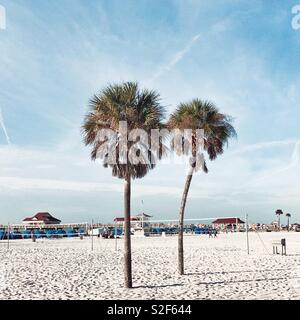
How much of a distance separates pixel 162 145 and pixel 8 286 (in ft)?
19.1

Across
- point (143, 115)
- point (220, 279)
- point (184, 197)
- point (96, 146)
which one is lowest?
point (220, 279)

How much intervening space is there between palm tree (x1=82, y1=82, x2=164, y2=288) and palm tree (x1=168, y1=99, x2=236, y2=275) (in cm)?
221

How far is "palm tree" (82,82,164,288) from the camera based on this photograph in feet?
37.6

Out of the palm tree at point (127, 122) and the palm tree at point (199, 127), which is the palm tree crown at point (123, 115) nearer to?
the palm tree at point (127, 122)

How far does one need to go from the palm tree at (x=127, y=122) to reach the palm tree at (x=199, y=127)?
7.24 feet

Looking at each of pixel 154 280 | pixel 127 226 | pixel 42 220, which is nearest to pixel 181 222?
pixel 154 280

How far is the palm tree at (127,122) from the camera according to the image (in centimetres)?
1145

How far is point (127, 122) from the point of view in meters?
11.5

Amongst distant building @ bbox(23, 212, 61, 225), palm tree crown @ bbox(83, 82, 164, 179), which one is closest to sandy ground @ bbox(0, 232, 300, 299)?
palm tree crown @ bbox(83, 82, 164, 179)

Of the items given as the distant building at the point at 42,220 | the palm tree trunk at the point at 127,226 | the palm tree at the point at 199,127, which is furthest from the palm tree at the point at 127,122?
the distant building at the point at 42,220
